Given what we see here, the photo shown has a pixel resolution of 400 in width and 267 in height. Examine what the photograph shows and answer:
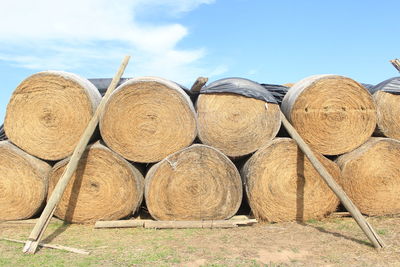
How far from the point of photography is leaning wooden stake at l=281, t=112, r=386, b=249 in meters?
5.34

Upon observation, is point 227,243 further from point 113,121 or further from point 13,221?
point 13,221

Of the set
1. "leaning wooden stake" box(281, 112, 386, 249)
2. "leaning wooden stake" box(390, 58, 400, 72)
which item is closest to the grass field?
"leaning wooden stake" box(281, 112, 386, 249)

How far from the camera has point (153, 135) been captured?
6.26 meters

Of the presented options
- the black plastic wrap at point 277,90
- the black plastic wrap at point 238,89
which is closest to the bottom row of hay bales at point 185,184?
the black plastic wrap at point 238,89

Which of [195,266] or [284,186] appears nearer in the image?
[195,266]

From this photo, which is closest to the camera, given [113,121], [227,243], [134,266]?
[134,266]

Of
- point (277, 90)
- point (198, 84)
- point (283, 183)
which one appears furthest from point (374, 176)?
point (198, 84)

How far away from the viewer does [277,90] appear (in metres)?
7.59

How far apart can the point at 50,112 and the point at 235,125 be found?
3.04 meters

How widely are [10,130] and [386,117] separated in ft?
21.4

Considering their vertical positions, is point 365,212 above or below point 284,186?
below

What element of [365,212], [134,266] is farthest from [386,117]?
[134,266]

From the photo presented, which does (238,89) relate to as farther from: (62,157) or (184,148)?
(62,157)

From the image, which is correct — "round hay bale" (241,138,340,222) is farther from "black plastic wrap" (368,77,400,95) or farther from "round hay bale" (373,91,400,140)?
"black plastic wrap" (368,77,400,95)
